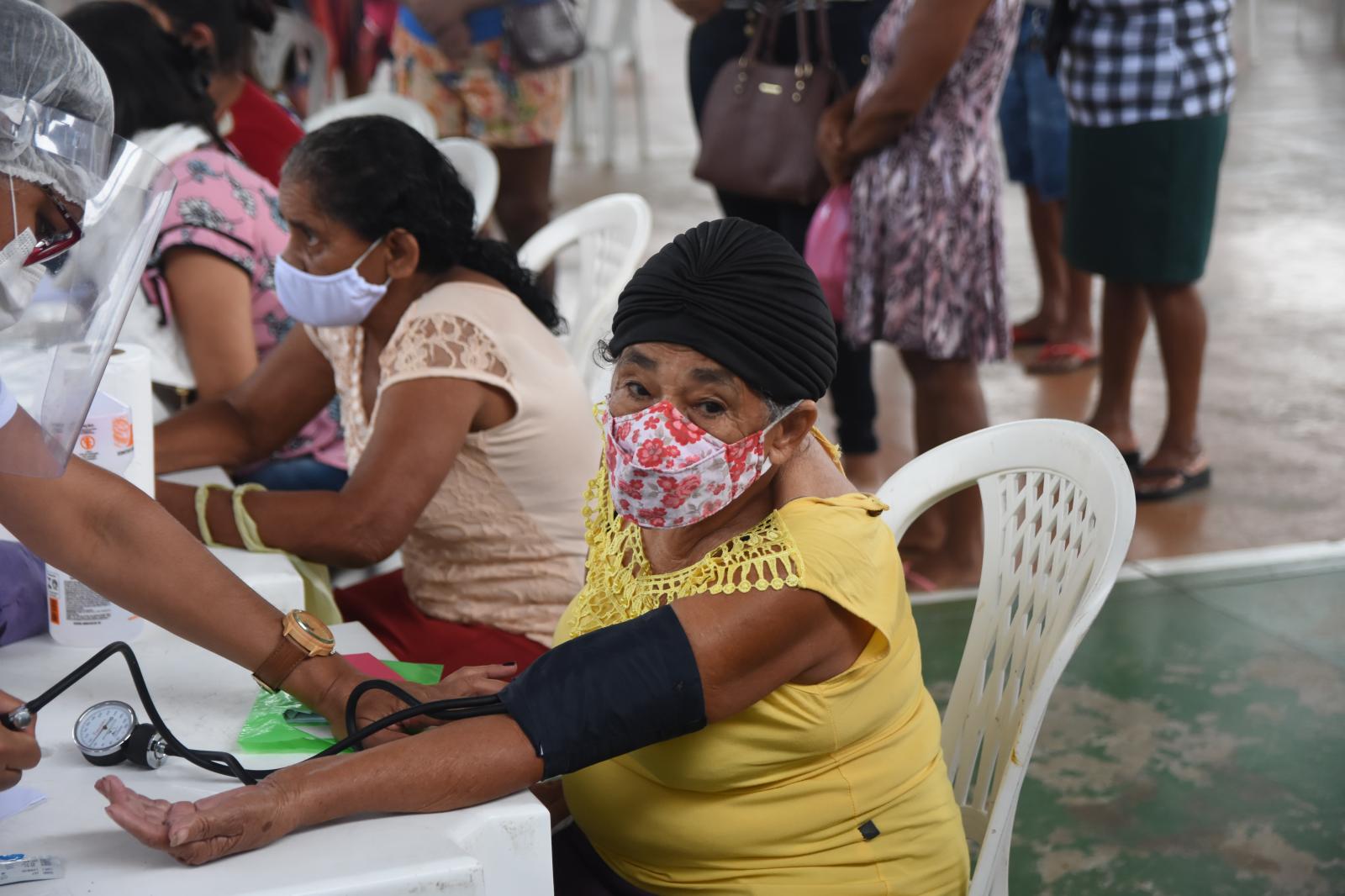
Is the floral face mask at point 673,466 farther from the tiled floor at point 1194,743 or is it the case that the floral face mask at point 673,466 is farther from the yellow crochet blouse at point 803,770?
the tiled floor at point 1194,743

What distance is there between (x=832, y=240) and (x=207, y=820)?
8.25ft

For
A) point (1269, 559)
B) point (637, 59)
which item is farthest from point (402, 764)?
point (637, 59)

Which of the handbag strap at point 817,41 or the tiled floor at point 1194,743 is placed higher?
the handbag strap at point 817,41

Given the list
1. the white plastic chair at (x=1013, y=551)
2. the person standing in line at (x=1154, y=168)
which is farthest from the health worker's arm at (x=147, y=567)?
the person standing in line at (x=1154, y=168)

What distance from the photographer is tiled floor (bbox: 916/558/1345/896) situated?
7.76ft

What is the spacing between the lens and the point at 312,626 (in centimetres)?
153

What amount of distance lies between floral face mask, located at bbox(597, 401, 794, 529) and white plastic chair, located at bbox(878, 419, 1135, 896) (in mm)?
423

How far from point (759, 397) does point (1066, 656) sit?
1.42 ft

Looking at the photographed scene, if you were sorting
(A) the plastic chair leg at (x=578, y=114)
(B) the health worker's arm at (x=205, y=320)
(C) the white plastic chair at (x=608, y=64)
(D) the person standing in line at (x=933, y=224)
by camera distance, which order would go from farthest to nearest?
1. (A) the plastic chair leg at (x=578, y=114)
2. (C) the white plastic chair at (x=608, y=64)
3. (D) the person standing in line at (x=933, y=224)
4. (B) the health worker's arm at (x=205, y=320)

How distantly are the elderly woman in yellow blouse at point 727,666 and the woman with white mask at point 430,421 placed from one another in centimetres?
57

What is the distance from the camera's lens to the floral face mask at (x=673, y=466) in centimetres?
141

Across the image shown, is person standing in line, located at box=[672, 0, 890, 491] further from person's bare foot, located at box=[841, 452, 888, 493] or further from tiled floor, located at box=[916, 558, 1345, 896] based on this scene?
tiled floor, located at box=[916, 558, 1345, 896]

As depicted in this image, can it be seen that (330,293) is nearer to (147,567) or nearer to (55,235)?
(147,567)

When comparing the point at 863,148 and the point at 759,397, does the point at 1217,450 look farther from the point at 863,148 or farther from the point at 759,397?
the point at 759,397
